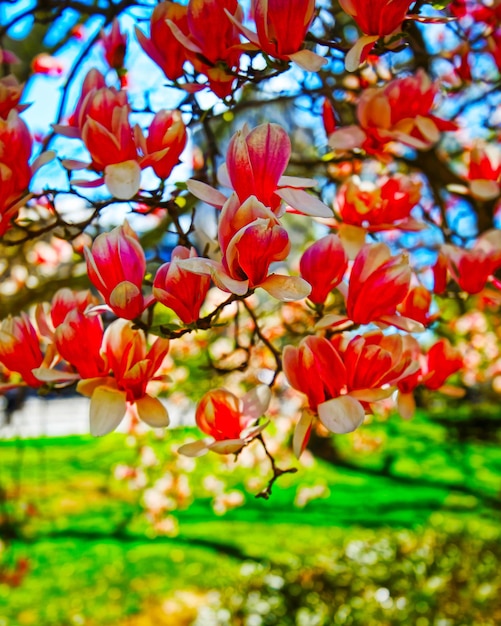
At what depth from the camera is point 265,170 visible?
57cm

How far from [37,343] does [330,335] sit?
0.34 meters

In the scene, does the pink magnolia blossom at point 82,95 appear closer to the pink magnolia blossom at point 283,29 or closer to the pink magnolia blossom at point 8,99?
the pink magnolia blossom at point 8,99

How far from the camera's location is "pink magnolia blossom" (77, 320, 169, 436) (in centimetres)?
62

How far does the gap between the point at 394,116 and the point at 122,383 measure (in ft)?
1.62

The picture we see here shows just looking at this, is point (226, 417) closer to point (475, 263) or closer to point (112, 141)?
point (112, 141)

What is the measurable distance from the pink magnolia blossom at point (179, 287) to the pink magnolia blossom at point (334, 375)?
12 centimetres

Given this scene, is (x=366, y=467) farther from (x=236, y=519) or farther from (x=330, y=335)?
(x=330, y=335)

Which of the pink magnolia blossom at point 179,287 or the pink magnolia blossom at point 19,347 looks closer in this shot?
the pink magnolia blossom at point 179,287

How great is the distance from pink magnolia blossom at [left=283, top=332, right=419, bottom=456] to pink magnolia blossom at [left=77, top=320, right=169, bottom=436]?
0.47 ft

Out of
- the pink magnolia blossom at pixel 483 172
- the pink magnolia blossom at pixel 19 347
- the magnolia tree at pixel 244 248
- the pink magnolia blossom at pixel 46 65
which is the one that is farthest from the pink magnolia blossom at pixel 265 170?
the pink magnolia blossom at pixel 46 65

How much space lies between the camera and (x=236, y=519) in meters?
4.18

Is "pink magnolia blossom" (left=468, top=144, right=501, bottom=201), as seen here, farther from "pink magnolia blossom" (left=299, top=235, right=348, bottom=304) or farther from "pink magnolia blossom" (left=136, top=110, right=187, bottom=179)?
"pink magnolia blossom" (left=136, top=110, right=187, bottom=179)

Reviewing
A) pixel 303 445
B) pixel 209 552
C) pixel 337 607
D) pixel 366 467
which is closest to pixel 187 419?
pixel 209 552

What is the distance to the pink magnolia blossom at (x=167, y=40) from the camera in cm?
75
